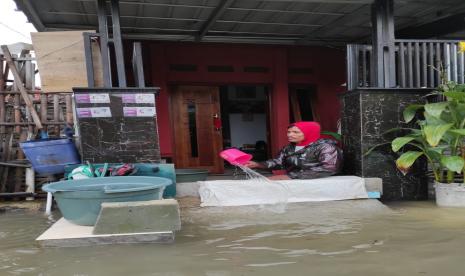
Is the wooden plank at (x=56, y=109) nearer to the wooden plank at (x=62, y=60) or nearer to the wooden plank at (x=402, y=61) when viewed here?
the wooden plank at (x=62, y=60)

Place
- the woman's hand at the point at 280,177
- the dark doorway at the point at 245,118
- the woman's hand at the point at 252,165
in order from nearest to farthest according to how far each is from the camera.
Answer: the woman's hand at the point at 280,177
the woman's hand at the point at 252,165
the dark doorway at the point at 245,118

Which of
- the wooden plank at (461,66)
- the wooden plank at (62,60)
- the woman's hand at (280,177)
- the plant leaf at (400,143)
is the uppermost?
the wooden plank at (62,60)

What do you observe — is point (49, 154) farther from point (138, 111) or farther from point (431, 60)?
point (431, 60)

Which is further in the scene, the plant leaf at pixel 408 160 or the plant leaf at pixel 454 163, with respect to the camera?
the plant leaf at pixel 408 160

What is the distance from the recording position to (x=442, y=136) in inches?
177

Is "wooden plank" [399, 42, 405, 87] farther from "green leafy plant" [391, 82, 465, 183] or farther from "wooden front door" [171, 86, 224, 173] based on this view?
"wooden front door" [171, 86, 224, 173]

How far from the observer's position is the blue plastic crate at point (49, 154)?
489cm

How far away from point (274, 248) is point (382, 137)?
8.87 ft

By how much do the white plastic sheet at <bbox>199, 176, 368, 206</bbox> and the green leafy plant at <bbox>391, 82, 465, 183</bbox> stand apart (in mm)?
862

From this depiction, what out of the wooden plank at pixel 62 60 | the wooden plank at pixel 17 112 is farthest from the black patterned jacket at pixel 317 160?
the wooden plank at pixel 17 112

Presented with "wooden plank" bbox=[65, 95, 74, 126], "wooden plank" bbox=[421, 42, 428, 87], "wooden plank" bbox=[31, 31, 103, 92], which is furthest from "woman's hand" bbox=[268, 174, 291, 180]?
"wooden plank" bbox=[65, 95, 74, 126]

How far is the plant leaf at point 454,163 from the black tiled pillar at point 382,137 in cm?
85

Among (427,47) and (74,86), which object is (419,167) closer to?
(427,47)

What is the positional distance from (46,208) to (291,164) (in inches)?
124
